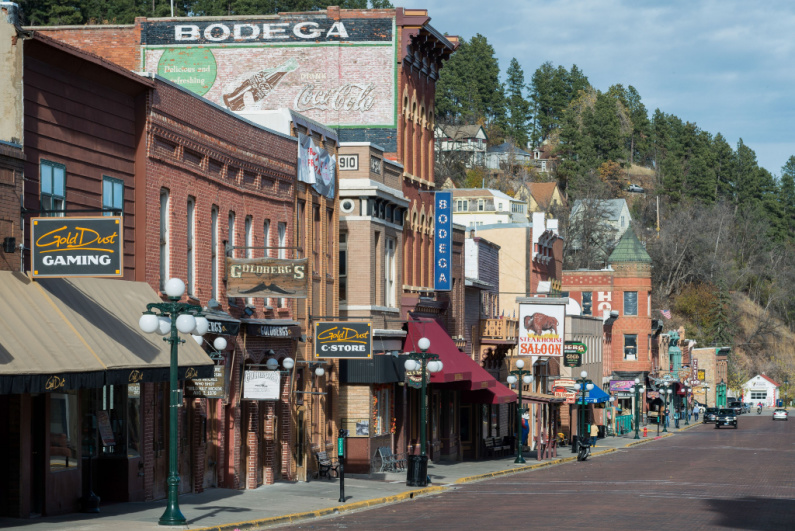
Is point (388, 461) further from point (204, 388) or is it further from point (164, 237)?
point (164, 237)

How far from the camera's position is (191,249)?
27.5m

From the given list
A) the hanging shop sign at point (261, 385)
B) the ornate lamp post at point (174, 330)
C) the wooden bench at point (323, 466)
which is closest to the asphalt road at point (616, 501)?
the ornate lamp post at point (174, 330)

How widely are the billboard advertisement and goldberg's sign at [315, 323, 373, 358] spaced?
82.0 ft

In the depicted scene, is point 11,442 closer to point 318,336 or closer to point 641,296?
point 318,336

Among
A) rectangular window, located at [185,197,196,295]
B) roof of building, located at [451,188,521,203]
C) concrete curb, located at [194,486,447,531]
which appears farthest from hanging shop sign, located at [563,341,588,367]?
roof of building, located at [451,188,521,203]

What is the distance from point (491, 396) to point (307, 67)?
14.8 m

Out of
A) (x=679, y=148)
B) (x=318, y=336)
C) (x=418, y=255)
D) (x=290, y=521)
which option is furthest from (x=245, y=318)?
(x=679, y=148)

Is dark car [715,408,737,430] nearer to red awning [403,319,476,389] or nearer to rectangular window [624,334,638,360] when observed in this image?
rectangular window [624,334,638,360]

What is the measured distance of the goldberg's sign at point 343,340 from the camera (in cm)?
3291

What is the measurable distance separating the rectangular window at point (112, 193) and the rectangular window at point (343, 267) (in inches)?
553

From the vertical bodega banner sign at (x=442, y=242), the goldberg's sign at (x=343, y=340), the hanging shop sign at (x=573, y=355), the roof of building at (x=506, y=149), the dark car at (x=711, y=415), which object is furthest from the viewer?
the roof of building at (x=506, y=149)

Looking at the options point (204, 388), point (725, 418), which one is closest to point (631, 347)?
point (725, 418)

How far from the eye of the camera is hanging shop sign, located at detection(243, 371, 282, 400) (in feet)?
96.1

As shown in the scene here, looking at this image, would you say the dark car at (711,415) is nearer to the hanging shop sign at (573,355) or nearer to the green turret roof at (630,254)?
the green turret roof at (630,254)
